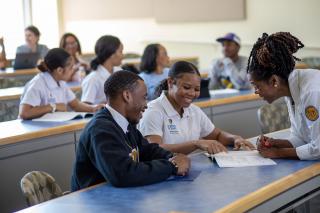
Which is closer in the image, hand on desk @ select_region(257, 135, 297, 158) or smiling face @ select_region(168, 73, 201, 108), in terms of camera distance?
hand on desk @ select_region(257, 135, 297, 158)

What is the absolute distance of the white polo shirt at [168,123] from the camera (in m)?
3.31

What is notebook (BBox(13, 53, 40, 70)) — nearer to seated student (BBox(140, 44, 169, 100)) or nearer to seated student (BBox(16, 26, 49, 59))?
seated student (BBox(16, 26, 49, 59))

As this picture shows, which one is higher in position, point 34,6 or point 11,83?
point 34,6

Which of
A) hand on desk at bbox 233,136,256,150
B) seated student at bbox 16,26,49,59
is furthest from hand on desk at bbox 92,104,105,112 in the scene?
seated student at bbox 16,26,49,59

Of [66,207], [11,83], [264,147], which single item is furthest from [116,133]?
[11,83]

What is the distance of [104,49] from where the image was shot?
5.36 meters

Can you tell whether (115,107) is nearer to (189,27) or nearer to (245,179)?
(245,179)

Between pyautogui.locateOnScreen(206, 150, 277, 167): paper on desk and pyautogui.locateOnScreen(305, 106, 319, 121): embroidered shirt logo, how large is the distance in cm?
28

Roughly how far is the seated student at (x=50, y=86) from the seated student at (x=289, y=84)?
197cm

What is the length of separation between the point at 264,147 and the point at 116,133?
0.88 metres

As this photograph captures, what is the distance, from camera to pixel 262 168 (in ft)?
9.02

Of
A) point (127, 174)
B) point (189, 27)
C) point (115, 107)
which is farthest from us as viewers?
point (189, 27)

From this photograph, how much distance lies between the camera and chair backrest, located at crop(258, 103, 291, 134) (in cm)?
427

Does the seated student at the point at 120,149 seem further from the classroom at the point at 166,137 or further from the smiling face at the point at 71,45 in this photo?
the smiling face at the point at 71,45
